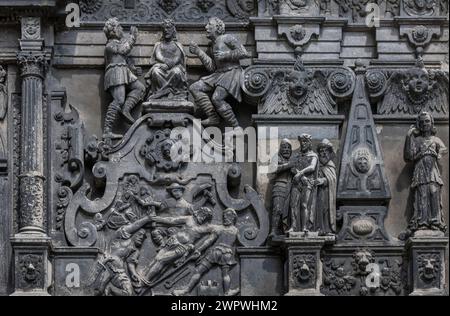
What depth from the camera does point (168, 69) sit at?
1638 inches

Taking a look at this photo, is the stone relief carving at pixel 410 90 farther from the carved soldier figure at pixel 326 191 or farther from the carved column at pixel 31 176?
the carved column at pixel 31 176

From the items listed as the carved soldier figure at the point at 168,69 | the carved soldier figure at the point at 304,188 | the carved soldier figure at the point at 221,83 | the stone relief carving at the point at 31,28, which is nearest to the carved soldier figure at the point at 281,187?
the carved soldier figure at the point at 304,188

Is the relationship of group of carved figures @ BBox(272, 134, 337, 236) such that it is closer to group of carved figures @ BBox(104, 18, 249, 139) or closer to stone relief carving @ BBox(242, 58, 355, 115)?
stone relief carving @ BBox(242, 58, 355, 115)

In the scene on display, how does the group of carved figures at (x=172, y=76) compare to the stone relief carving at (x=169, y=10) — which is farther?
the stone relief carving at (x=169, y=10)

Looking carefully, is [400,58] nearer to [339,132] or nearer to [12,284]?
[339,132]

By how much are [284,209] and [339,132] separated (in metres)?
1.41

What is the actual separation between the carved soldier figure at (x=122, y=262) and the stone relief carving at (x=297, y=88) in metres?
2.29

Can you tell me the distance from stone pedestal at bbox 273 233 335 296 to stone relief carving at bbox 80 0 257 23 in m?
3.32

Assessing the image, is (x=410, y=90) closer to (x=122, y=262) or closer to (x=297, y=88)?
(x=297, y=88)

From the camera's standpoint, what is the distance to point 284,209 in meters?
41.1

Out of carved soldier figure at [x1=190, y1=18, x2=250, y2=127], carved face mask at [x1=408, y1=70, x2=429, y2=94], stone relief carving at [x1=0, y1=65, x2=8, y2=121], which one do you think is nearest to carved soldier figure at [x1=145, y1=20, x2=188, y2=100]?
carved soldier figure at [x1=190, y1=18, x2=250, y2=127]

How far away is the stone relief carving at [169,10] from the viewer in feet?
138

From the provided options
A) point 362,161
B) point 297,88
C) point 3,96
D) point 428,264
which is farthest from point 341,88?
point 3,96

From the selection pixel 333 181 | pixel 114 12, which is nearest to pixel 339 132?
pixel 333 181
